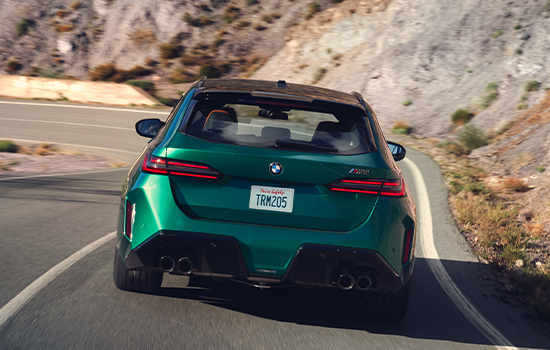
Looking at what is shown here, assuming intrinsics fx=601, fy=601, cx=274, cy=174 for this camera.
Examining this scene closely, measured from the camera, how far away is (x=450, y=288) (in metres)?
5.69

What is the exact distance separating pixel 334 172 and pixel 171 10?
4966 cm

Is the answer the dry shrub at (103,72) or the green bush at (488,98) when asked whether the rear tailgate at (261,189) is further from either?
the dry shrub at (103,72)

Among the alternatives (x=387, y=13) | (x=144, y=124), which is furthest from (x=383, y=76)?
(x=144, y=124)

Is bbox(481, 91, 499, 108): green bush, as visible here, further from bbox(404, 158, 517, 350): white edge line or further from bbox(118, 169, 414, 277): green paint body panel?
bbox(118, 169, 414, 277): green paint body panel

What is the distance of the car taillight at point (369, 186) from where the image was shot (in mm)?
3891

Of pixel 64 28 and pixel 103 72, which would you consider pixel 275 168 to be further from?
pixel 64 28

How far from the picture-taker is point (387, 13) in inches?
1626

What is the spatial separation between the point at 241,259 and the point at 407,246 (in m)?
1.16

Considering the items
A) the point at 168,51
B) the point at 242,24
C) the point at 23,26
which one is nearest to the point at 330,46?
the point at 242,24

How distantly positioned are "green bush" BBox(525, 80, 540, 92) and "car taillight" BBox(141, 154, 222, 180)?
26.9 metres

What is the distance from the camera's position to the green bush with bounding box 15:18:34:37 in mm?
48344

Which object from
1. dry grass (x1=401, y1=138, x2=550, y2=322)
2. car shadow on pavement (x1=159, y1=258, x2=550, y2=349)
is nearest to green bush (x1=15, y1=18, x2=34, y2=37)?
dry grass (x1=401, y1=138, x2=550, y2=322)

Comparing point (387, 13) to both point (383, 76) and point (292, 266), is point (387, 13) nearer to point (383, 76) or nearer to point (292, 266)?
point (383, 76)

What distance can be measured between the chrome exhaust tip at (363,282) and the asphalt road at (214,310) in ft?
1.36
